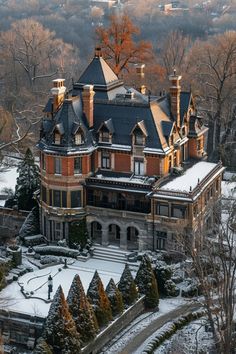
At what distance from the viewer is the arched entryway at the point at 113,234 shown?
51812 millimetres

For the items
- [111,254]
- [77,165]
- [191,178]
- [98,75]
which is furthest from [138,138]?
[111,254]

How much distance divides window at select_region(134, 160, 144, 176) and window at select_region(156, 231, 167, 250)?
4.52m

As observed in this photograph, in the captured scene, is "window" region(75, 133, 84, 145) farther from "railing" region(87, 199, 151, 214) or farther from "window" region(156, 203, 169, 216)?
"window" region(156, 203, 169, 216)

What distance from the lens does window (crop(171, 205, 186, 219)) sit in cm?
4881

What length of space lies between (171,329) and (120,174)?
13.5m

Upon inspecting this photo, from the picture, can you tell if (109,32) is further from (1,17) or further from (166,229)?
(1,17)

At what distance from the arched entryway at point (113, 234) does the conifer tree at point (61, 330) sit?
45.5 ft

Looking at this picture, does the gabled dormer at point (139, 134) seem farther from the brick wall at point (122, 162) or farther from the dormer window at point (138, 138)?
the brick wall at point (122, 162)

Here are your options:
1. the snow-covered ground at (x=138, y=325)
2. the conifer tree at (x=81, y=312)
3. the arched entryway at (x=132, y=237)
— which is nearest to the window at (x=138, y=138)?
the arched entryway at (x=132, y=237)

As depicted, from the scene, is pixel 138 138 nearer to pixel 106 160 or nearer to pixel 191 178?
pixel 106 160

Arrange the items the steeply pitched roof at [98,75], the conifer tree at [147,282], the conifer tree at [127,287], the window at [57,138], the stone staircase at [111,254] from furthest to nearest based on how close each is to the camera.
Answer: the steeply pitched roof at [98,75] → the window at [57,138] → the stone staircase at [111,254] → the conifer tree at [147,282] → the conifer tree at [127,287]

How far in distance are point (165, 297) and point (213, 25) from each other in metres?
105

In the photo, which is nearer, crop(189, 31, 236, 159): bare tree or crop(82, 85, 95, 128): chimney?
crop(82, 85, 95, 128): chimney

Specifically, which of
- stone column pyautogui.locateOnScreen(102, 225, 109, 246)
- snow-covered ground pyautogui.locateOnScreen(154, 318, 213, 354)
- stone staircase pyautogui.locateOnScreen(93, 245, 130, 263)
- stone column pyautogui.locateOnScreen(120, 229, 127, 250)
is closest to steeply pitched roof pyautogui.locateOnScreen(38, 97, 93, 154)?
stone column pyautogui.locateOnScreen(102, 225, 109, 246)
